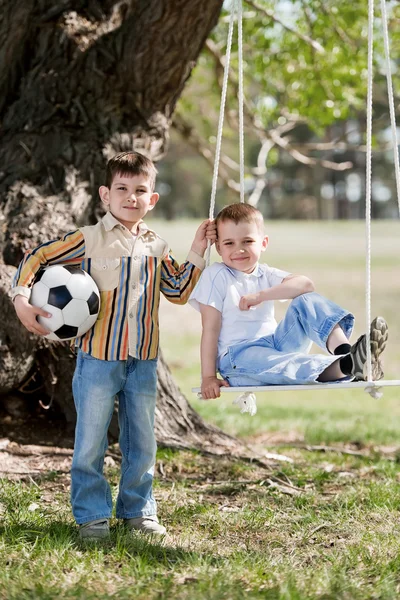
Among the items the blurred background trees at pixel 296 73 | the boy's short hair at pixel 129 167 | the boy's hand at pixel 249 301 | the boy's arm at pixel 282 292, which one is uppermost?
the blurred background trees at pixel 296 73

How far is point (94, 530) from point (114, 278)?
102 cm

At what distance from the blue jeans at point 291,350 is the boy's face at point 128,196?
702 millimetres

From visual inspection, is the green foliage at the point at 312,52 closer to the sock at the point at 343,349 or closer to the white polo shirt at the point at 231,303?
the white polo shirt at the point at 231,303

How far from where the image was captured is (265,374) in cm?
334

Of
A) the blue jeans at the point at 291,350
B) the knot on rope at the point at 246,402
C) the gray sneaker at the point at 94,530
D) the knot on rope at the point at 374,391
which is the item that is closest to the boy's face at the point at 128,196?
the blue jeans at the point at 291,350

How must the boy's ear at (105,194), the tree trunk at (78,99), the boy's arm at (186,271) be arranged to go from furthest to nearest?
the tree trunk at (78,99) → the boy's arm at (186,271) → the boy's ear at (105,194)

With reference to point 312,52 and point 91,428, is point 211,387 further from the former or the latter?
point 312,52

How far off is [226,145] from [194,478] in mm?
40707

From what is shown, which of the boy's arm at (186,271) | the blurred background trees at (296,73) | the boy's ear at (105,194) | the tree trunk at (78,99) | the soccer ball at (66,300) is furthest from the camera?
the blurred background trees at (296,73)

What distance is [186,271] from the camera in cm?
360

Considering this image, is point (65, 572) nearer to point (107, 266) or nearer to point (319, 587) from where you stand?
point (319, 587)

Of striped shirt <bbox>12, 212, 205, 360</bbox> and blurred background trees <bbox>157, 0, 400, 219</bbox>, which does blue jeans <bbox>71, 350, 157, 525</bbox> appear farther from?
blurred background trees <bbox>157, 0, 400, 219</bbox>

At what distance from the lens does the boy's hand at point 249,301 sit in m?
3.46

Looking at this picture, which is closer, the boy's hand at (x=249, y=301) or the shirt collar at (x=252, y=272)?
the boy's hand at (x=249, y=301)
